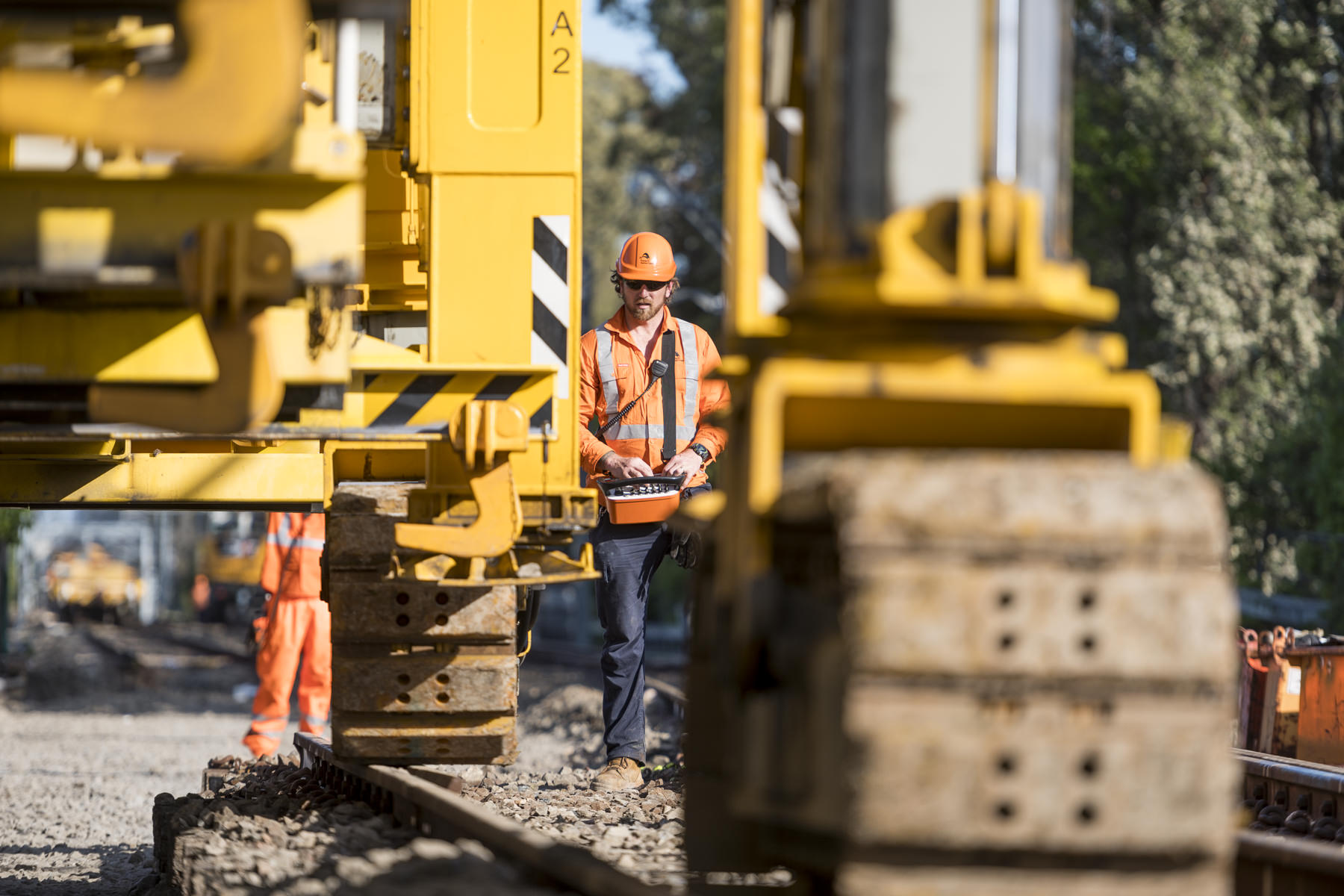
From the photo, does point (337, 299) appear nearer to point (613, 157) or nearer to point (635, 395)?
point (635, 395)

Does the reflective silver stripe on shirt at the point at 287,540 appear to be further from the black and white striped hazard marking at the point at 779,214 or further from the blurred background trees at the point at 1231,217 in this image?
the blurred background trees at the point at 1231,217

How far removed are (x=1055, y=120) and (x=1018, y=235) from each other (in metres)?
0.34

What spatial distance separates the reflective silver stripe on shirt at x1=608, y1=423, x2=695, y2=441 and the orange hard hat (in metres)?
0.66

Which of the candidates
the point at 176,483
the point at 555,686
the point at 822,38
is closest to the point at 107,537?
the point at 555,686

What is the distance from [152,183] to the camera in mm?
4113

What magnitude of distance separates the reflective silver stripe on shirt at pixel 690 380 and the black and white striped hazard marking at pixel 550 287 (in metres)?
1.87

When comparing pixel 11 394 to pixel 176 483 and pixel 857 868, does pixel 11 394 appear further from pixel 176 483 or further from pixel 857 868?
pixel 857 868

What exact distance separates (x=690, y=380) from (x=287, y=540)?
155 inches

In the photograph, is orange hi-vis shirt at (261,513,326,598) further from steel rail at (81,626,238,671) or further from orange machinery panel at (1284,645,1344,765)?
steel rail at (81,626,238,671)

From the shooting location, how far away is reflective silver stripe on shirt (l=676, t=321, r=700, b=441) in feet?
25.4

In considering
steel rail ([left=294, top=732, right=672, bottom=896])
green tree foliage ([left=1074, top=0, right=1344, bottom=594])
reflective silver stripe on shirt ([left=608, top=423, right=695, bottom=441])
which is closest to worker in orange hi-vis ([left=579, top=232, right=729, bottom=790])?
reflective silver stripe on shirt ([left=608, top=423, right=695, bottom=441])

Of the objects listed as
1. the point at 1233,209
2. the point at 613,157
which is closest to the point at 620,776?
the point at 1233,209

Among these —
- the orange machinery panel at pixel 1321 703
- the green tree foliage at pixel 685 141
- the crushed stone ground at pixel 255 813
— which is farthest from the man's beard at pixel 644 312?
the green tree foliage at pixel 685 141

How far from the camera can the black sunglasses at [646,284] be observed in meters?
7.74
